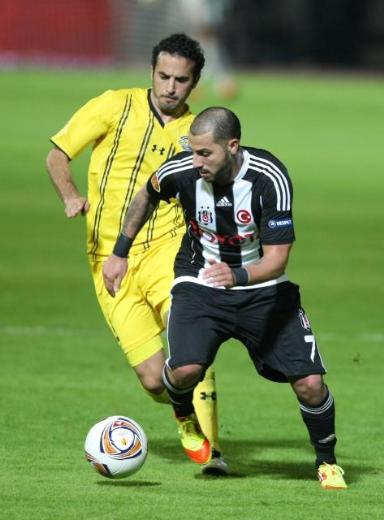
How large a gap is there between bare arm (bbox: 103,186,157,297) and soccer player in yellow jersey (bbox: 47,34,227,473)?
0.68 metres

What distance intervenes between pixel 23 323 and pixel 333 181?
12.0 meters

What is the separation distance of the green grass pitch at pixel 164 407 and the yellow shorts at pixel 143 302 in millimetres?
691

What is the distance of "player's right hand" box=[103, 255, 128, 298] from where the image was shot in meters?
8.59

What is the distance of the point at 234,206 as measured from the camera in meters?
8.19

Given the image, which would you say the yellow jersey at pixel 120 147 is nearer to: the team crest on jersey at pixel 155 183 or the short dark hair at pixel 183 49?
the short dark hair at pixel 183 49

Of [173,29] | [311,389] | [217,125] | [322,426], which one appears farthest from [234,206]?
[173,29]

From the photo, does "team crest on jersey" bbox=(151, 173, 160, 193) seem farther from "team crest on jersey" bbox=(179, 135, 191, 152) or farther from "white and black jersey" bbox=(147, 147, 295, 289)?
"team crest on jersey" bbox=(179, 135, 191, 152)

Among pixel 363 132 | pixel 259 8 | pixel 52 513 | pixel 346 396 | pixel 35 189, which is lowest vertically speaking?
pixel 259 8

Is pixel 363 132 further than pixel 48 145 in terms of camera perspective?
Yes

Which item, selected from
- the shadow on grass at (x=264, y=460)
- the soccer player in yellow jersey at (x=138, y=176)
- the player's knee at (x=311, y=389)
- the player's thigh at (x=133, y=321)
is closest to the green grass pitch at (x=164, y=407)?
the shadow on grass at (x=264, y=460)

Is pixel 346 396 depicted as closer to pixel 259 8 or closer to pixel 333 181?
pixel 333 181

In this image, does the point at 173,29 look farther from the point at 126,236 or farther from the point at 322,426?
the point at 322,426

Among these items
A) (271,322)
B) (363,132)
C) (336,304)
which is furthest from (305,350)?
(363,132)

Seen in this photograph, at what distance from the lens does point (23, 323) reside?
14242 mm
